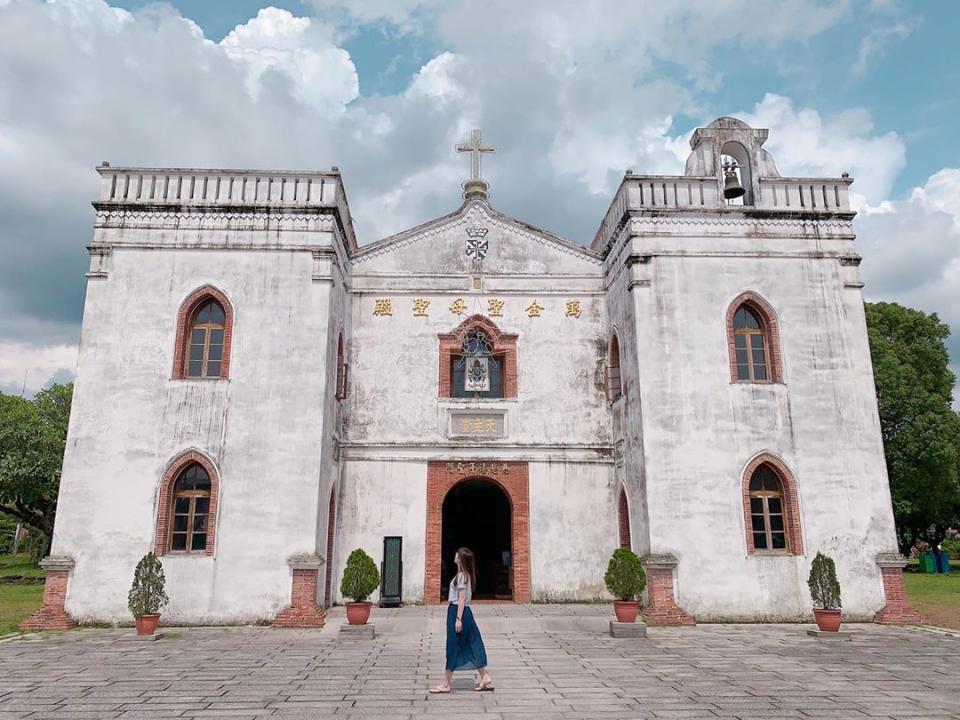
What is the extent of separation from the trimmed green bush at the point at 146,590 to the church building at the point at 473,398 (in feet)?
3.54

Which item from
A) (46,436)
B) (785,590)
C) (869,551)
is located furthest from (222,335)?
(46,436)

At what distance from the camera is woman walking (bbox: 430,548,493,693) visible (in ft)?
25.1

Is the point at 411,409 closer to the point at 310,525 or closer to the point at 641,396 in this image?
the point at 310,525

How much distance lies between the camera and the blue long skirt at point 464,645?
7.65m

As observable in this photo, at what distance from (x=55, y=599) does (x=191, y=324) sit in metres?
5.63

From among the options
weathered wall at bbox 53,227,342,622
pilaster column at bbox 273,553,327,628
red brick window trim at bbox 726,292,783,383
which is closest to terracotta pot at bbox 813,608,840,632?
red brick window trim at bbox 726,292,783,383

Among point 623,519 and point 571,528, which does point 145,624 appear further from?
point 623,519

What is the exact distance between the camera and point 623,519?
1529cm

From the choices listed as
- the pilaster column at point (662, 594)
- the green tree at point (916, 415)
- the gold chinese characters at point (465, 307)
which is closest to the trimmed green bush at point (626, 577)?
the pilaster column at point (662, 594)

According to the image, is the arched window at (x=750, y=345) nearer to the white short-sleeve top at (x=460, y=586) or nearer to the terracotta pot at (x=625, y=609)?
the terracotta pot at (x=625, y=609)

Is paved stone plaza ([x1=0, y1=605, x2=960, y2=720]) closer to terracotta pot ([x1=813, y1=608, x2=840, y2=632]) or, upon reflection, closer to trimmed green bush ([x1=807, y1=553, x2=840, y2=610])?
terracotta pot ([x1=813, y1=608, x2=840, y2=632])

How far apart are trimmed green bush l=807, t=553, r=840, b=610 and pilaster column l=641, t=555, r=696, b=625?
222 centimetres

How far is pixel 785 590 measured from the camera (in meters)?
13.2

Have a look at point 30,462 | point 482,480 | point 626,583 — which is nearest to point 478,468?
point 482,480
